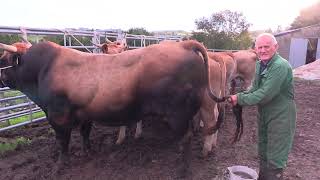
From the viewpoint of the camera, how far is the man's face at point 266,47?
3.64 metres

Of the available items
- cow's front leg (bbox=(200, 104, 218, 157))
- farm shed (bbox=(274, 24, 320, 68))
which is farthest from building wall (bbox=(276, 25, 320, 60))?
cow's front leg (bbox=(200, 104, 218, 157))

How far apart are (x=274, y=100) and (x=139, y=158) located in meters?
2.67

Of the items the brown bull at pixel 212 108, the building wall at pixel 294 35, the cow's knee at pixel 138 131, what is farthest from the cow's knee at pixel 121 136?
the building wall at pixel 294 35

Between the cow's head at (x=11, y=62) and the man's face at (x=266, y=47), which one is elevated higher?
the man's face at (x=266, y=47)

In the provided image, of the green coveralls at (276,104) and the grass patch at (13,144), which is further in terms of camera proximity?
the grass patch at (13,144)

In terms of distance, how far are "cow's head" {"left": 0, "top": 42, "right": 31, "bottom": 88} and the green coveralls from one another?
11.4 ft

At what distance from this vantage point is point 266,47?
3.65 m

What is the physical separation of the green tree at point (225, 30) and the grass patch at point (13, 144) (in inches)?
746

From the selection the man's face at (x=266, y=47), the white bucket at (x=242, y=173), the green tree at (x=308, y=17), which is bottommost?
the white bucket at (x=242, y=173)

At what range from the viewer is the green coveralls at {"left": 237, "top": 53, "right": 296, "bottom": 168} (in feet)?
11.7

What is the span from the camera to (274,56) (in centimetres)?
367

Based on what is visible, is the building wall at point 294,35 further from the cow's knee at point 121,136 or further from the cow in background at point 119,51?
the cow's knee at point 121,136

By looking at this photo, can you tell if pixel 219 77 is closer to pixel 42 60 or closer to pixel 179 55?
pixel 179 55

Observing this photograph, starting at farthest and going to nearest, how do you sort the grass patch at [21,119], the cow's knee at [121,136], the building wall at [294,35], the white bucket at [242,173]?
the building wall at [294,35]
the grass patch at [21,119]
the cow's knee at [121,136]
the white bucket at [242,173]
